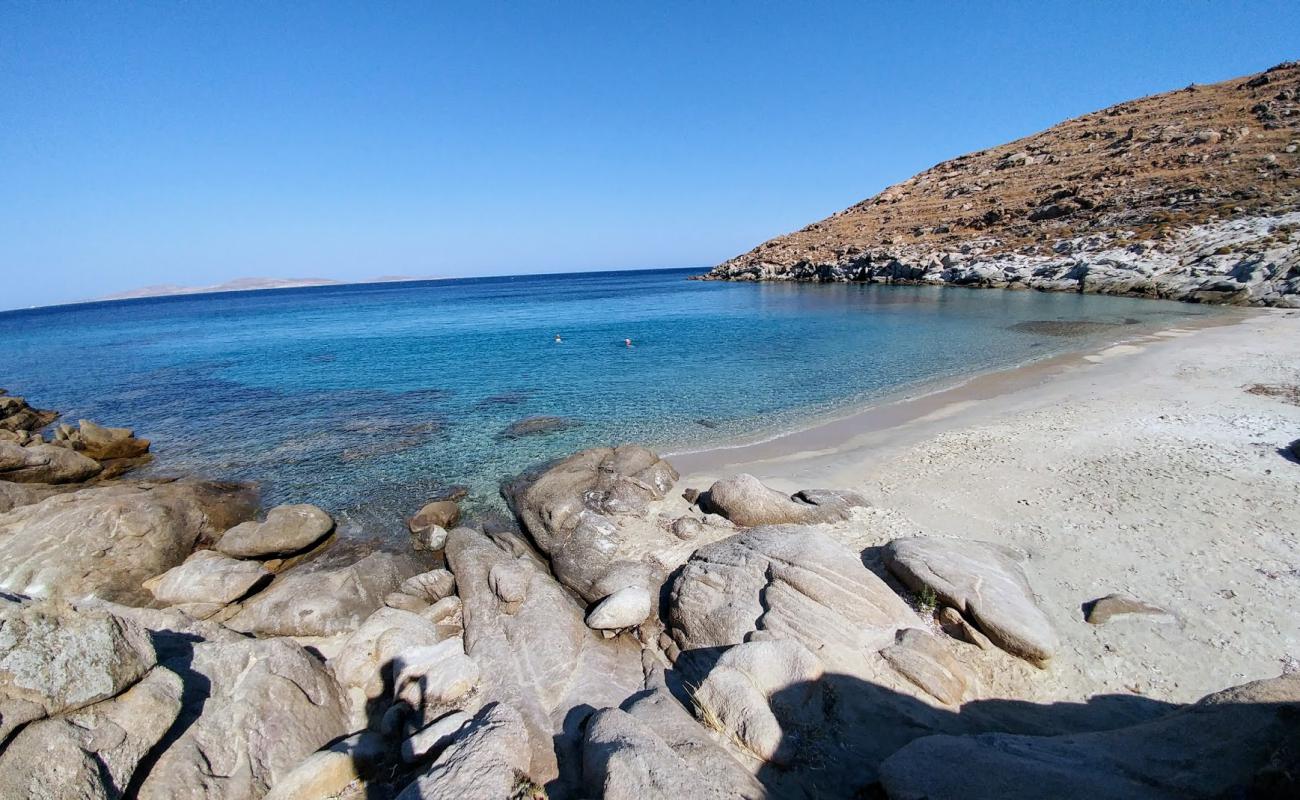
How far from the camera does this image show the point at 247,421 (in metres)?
20.5

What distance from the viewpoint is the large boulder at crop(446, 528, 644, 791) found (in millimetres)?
5965

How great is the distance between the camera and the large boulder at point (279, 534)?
1023cm

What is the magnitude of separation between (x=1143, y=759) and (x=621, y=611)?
577 cm

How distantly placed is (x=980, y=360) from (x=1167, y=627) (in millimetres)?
20434

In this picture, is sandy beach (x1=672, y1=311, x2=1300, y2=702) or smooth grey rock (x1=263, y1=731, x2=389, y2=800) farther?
sandy beach (x1=672, y1=311, x2=1300, y2=702)

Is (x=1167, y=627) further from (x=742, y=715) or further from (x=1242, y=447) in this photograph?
(x=1242, y=447)

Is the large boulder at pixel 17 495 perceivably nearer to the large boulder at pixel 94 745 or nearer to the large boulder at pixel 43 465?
the large boulder at pixel 43 465

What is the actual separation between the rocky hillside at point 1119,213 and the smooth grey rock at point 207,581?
49.7m

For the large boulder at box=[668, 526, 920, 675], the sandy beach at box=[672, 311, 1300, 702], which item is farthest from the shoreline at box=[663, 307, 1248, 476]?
the large boulder at box=[668, 526, 920, 675]

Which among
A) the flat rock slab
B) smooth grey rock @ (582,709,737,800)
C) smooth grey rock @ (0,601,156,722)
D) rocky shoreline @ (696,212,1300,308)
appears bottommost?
the flat rock slab

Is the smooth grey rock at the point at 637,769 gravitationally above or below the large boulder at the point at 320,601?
above

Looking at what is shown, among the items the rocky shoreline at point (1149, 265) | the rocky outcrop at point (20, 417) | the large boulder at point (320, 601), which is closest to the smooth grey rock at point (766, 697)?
the large boulder at point (320, 601)

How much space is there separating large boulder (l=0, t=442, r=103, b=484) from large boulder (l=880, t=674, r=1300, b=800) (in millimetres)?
20813

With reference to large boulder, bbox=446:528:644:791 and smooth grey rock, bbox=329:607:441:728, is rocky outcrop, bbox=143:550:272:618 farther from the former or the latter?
large boulder, bbox=446:528:644:791
